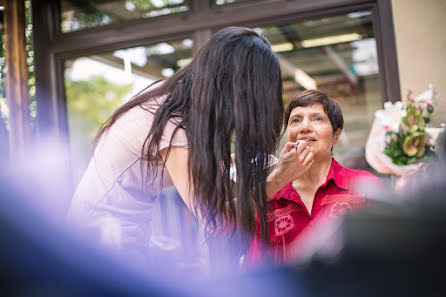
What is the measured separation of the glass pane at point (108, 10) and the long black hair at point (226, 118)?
2125 mm

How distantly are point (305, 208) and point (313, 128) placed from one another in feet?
1.05

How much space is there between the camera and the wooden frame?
2.77 metres

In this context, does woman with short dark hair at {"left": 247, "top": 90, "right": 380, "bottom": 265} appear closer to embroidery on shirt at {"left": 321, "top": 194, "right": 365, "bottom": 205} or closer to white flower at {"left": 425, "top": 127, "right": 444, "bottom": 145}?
embroidery on shirt at {"left": 321, "top": 194, "right": 365, "bottom": 205}

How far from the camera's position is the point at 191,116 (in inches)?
47.8

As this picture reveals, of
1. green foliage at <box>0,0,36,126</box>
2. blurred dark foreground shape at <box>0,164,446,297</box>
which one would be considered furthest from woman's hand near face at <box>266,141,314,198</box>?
green foliage at <box>0,0,36,126</box>

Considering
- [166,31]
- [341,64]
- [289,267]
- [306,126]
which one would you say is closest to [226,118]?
[306,126]

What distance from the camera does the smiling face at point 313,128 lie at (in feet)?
5.72

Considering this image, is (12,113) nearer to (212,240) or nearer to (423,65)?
(212,240)

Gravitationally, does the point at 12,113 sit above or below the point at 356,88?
below

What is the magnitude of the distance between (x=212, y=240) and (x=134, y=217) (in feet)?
0.95

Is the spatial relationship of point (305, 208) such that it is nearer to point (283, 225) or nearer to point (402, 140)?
point (283, 225)

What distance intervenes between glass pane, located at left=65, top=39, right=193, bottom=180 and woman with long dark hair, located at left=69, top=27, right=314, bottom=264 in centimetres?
220

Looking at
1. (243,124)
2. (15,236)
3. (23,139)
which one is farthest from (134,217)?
(23,139)

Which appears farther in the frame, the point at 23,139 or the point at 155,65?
the point at 155,65
